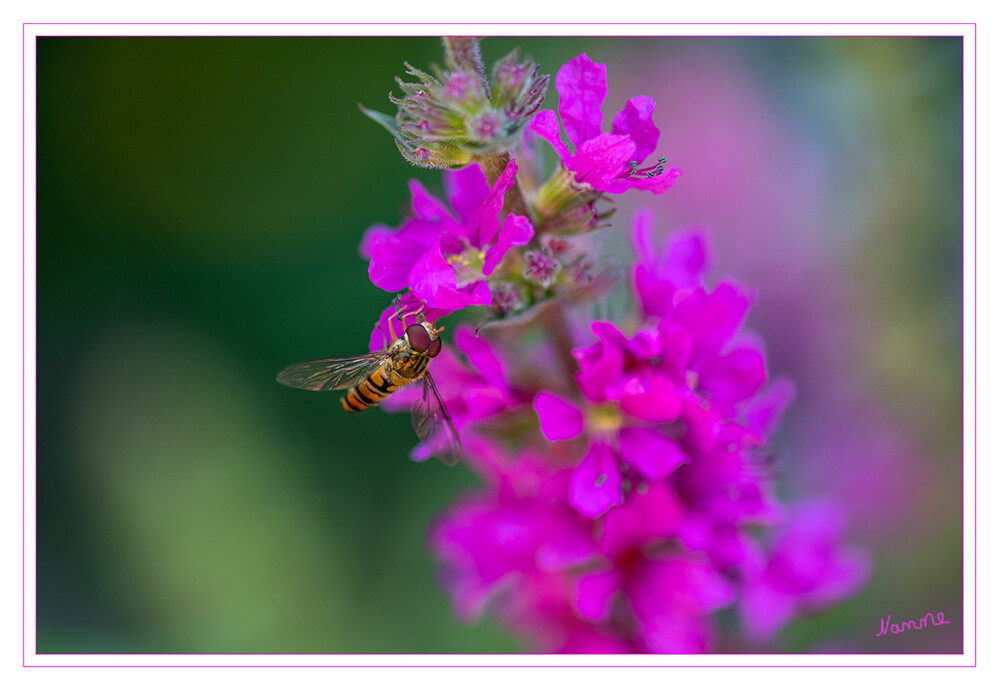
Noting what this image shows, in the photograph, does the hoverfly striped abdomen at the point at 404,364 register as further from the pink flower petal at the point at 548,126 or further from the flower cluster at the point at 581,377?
the pink flower petal at the point at 548,126

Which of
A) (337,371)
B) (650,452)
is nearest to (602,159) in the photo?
(650,452)

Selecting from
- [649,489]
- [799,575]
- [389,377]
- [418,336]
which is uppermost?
[418,336]

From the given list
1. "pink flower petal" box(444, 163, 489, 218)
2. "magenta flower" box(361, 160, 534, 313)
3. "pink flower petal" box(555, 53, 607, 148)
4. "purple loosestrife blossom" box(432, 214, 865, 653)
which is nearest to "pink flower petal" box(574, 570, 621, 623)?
"purple loosestrife blossom" box(432, 214, 865, 653)

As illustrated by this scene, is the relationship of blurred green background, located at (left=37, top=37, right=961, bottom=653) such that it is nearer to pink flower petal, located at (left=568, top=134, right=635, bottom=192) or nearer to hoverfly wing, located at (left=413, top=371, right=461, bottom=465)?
hoverfly wing, located at (left=413, top=371, right=461, bottom=465)

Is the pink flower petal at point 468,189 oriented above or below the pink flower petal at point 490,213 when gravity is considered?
above

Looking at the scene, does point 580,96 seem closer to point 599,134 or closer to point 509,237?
point 599,134
